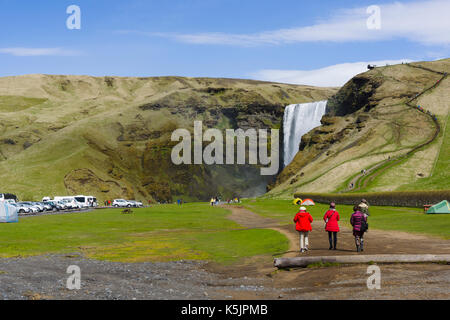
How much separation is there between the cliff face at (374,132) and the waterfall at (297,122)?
522cm

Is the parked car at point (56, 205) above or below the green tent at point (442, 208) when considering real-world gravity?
below

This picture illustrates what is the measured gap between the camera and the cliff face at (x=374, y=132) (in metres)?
135

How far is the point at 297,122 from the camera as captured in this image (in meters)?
195

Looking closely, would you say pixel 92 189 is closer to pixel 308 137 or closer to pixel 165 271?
pixel 308 137

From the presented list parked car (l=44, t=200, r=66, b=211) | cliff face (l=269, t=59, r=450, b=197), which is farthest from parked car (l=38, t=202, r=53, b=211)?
cliff face (l=269, t=59, r=450, b=197)

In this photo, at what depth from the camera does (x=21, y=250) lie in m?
37.5

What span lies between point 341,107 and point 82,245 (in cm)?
15263

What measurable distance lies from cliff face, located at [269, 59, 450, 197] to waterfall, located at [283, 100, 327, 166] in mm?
5223

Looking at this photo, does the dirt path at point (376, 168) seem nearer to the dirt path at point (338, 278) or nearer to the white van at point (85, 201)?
the white van at point (85, 201)

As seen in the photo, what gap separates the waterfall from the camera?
192250mm

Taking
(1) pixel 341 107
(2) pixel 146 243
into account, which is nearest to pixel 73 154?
(1) pixel 341 107

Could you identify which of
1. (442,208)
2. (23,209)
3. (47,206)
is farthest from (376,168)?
(23,209)

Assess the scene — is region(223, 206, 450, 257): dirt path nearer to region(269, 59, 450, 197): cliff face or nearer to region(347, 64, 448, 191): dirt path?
region(269, 59, 450, 197): cliff face

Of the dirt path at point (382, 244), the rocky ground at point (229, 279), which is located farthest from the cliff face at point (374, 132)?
the rocky ground at point (229, 279)
